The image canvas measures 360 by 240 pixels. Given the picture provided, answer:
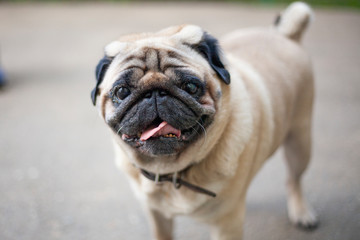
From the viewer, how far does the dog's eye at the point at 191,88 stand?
1.76m

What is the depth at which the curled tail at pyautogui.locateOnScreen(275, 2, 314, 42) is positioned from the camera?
8.99ft

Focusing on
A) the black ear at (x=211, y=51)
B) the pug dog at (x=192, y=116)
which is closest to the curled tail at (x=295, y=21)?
the pug dog at (x=192, y=116)

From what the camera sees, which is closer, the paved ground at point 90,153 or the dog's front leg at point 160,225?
the dog's front leg at point 160,225

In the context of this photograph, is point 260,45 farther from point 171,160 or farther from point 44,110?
point 44,110

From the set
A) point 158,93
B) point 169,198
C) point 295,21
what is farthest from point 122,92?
point 295,21

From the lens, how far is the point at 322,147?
383 cm

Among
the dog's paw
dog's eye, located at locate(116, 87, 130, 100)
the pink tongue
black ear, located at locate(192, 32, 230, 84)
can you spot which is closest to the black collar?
the pink tongue

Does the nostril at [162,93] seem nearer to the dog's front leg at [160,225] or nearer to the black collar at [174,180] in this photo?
the black collar at [174,180]

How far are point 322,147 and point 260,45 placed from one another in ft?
5.57

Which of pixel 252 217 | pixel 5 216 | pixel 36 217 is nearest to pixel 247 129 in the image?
pixel 252 217

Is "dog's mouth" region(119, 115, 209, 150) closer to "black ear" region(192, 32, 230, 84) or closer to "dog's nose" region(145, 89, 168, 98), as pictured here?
"dog's nose" region(145, 89, 168, 98)

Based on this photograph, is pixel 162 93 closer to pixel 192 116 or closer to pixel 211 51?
pixel 192 116

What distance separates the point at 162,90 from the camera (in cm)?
173

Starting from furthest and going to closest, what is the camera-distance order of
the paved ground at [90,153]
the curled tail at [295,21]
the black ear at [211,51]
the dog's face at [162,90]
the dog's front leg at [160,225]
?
1. the paved ground at [90,153]
2. the curled tail at [295,21]
3. the dog's front leg at [160,225]
4. the black ear at [211,51]
5. the dog's face at [162,90]
